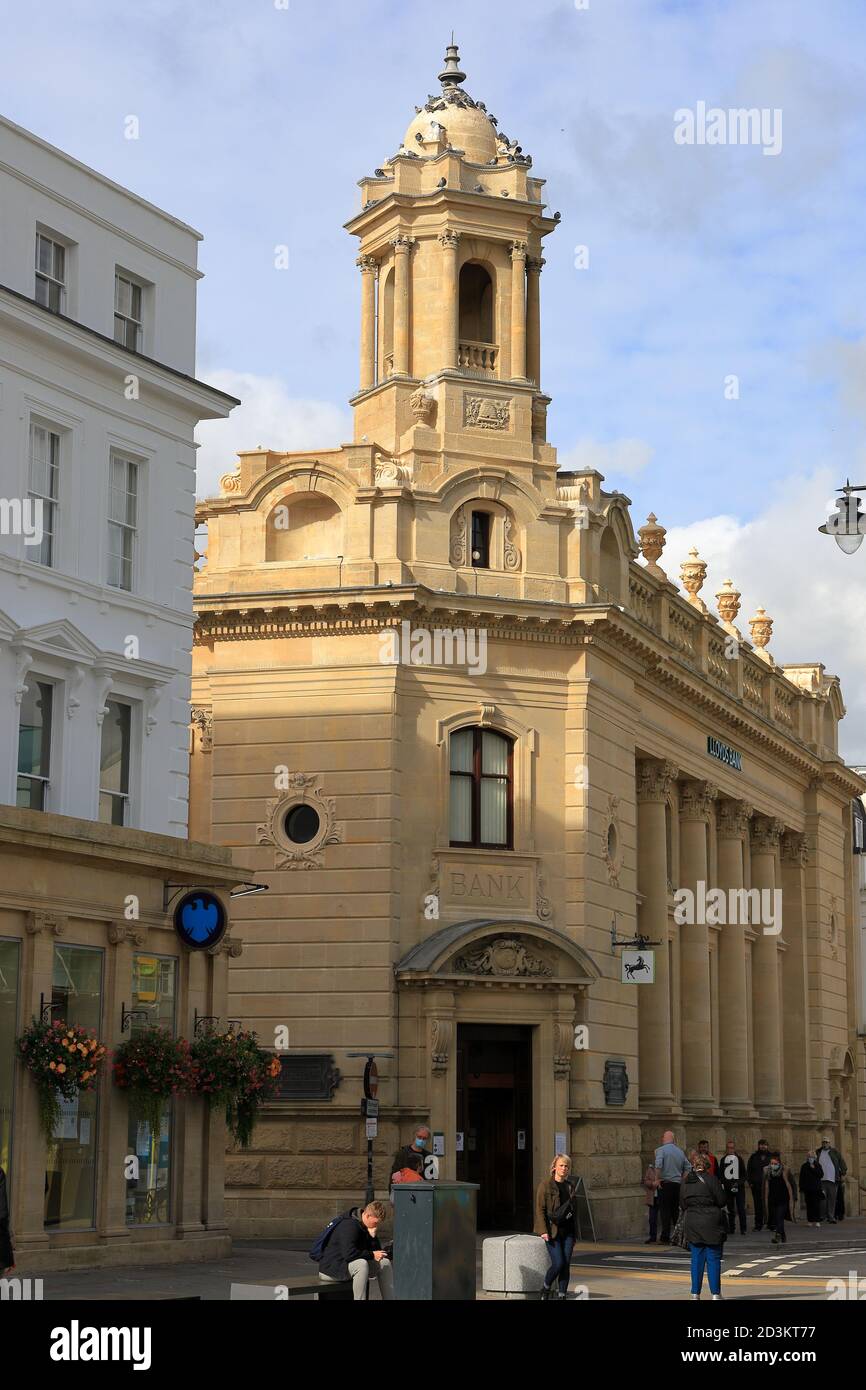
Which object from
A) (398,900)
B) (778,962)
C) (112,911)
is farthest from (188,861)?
(778,962)

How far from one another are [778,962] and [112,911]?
37.4m

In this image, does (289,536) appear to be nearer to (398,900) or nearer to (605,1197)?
(398,900)

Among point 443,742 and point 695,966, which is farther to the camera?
point 695,966

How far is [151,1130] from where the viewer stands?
3212cm

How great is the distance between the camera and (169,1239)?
3206 centimetres

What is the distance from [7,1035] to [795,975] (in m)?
41.6

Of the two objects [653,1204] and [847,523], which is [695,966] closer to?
[653,1204]

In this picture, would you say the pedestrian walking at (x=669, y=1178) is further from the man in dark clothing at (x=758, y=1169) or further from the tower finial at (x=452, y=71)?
the tower finial at (x=452, y=71)

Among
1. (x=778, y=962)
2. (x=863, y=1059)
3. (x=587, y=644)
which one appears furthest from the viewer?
(x=863, y=1059)

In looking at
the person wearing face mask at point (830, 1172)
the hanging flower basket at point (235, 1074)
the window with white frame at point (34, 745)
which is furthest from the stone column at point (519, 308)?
the person wearing face mask at point (830, 1172)

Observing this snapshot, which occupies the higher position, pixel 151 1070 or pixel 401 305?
pixel 401 305

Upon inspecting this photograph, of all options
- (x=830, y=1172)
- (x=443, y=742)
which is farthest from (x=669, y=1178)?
(x=830, y=1172)

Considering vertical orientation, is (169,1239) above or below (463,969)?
below

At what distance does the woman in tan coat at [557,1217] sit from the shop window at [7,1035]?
7.61 meters
